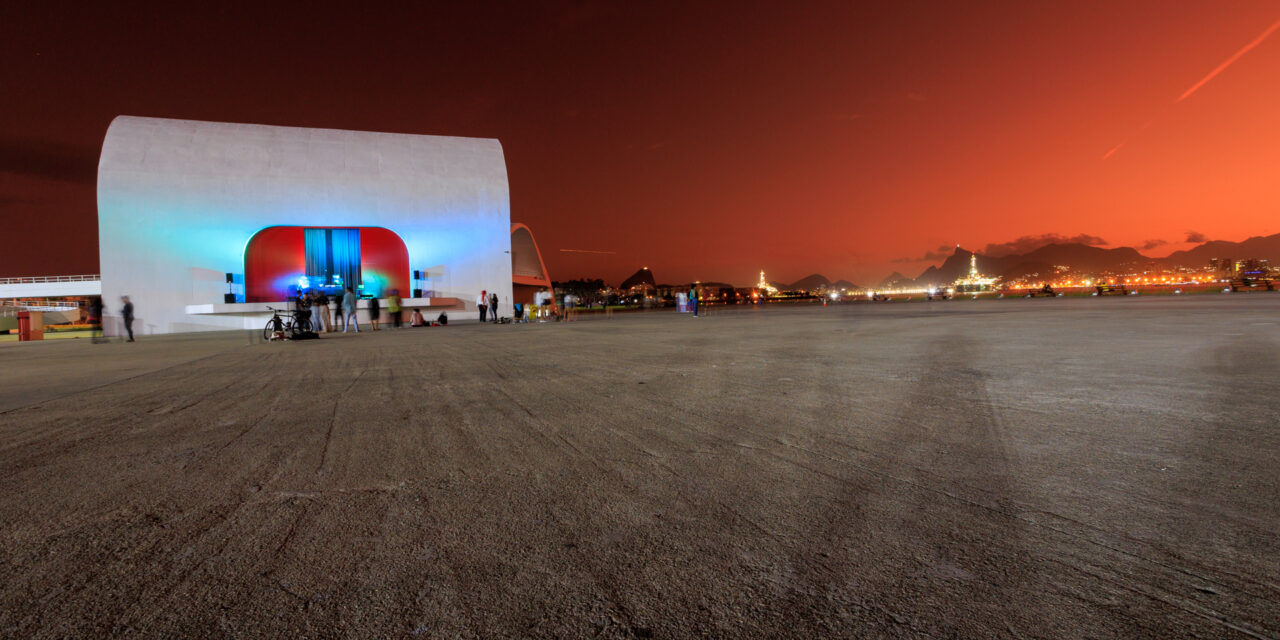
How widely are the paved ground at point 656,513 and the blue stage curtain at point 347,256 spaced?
84.5 feet

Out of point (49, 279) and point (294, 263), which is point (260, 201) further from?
point (49, 279)

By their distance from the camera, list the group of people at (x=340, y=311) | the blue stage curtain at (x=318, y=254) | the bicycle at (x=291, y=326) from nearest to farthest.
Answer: the bicycle at (x=291, y=326)
the group of people at (x=340, y=311)
the blue stage curtain at (x=318, y=254)

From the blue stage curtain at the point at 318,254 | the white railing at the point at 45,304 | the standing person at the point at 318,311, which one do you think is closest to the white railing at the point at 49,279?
the white railing at the point at 45,304

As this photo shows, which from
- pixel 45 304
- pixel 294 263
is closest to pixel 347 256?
pixel 294 263

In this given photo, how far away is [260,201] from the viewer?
28.0 meters

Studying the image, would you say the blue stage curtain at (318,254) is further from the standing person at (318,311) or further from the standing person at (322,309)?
the standing person at (322,309)

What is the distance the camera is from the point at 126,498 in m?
3.04

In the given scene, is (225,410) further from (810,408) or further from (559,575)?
(810,408)

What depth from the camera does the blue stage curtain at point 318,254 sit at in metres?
29.5

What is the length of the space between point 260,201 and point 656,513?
32572mm

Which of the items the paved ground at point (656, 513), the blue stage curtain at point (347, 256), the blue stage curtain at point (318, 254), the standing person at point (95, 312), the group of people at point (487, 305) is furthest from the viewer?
the blue stage curtain at point (347, 256)

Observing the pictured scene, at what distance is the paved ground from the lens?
1858 mm

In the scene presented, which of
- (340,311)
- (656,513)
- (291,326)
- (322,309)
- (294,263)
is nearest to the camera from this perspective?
(656,513)

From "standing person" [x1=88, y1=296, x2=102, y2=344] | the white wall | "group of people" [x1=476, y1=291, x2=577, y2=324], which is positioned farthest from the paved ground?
the white wall
